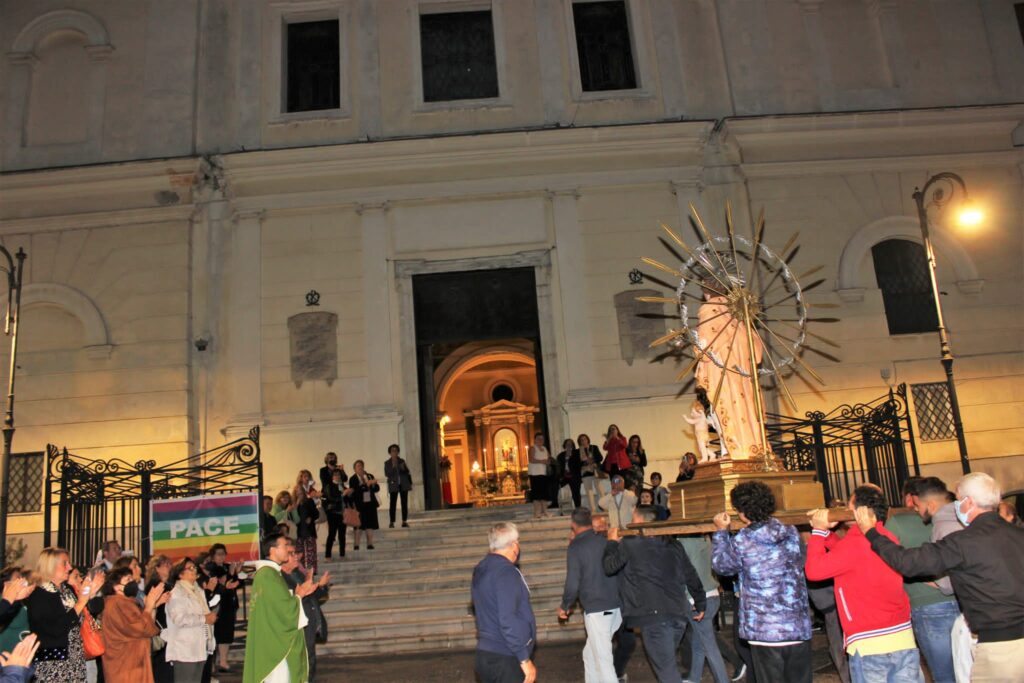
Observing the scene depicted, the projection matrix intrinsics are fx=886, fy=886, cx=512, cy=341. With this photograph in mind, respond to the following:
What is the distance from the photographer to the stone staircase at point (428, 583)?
11.8 metres

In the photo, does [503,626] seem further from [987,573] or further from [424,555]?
[424,555]

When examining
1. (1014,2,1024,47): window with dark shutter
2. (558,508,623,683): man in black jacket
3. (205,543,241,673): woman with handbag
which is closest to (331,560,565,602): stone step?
(205,543,241,673): woman with handbag

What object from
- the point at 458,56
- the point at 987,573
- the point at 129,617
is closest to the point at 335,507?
the point at 129,617

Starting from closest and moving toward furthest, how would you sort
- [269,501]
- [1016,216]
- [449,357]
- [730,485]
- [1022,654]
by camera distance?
[1022,654] < [730,485] < [269,501] < [1016,216] < [449,357]

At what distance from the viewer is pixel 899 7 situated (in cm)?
2022

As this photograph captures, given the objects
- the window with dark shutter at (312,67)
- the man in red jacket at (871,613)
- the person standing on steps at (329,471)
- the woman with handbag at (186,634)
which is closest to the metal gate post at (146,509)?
the person standing on steps at (329,471)

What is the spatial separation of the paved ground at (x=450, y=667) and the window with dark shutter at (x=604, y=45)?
13131 millimetres

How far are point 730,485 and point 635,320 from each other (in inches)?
432

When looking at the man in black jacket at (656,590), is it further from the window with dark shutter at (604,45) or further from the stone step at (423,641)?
the window with dark shutter at (604,45)

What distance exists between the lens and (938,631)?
6148 millimetres

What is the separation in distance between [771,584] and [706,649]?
2.68m

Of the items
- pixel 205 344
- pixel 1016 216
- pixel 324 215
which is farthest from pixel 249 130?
pixel 1016 216

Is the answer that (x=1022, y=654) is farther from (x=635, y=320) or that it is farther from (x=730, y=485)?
(x=635, y=320)

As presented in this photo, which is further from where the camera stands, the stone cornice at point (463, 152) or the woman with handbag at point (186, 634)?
the stone cornice at point (463, 152)
